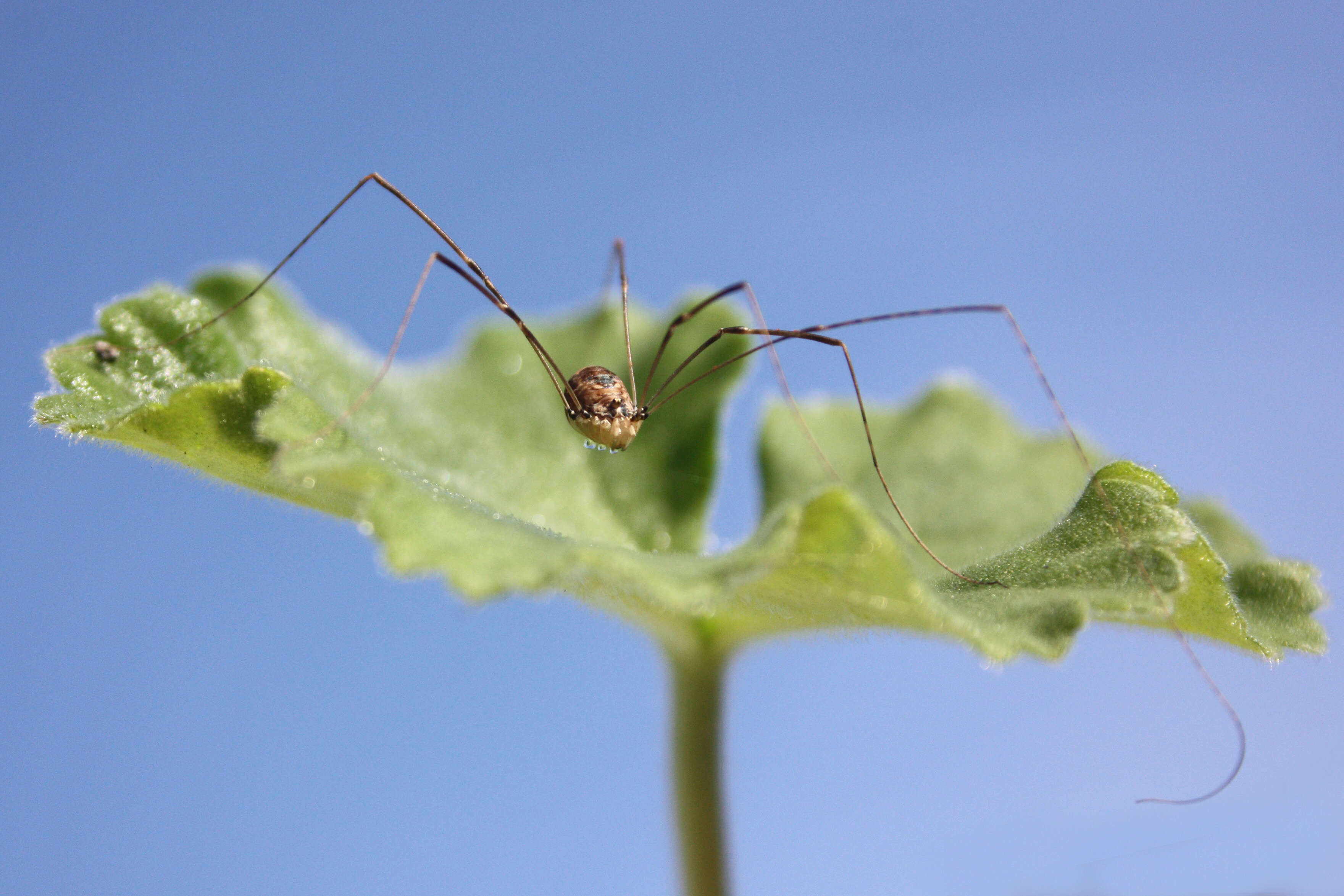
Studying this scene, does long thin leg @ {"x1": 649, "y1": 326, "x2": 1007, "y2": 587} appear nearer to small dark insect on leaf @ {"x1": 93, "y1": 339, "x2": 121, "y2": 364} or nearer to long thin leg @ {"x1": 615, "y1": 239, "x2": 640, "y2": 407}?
long thin leg @ {"x1": 615, "y1": 239, "x2": 640, "y2": 407}

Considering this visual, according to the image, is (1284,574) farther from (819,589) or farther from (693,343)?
(693,343)

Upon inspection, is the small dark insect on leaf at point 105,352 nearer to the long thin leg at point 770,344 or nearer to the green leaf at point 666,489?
the green leaf at point 666,489

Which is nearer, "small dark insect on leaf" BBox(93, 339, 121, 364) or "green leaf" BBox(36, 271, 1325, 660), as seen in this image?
"green leaf" BBox(36, 271, 1325, 660)

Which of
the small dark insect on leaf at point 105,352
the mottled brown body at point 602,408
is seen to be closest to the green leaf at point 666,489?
the small dark insect on leaf at point 105,352

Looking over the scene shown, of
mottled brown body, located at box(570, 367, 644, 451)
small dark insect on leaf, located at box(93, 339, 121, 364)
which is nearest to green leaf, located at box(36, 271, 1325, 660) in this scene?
small dark insect on leaf, located at box(93, 339, 121, 364)

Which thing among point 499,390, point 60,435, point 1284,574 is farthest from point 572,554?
point 499,390

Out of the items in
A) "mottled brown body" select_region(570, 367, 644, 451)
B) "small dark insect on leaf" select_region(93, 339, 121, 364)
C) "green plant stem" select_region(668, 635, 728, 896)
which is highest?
"small dark insect on leaf" select_region(93, 339, 121, 364)

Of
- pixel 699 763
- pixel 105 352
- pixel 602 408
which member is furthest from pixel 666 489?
pixel 105 352
